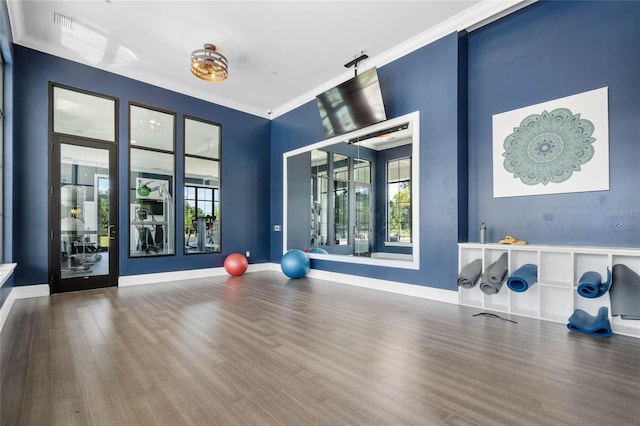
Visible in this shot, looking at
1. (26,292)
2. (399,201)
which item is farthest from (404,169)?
(26,292)

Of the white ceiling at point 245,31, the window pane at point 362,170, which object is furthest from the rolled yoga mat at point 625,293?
the window pane at point 362,170

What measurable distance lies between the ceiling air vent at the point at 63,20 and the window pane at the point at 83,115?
1.27 m

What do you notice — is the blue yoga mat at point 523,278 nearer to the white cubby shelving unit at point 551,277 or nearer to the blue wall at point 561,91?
the white cubby shelving unit at point 551,277

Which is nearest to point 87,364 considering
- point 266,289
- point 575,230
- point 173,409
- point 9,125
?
point 173,409

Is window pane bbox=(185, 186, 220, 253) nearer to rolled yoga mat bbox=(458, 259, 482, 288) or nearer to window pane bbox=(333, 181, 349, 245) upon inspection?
window pane bbox=(333, 181, 349, 245)

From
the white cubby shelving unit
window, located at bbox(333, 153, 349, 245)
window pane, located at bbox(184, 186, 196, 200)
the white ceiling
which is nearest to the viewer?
the white cubby shelving unit

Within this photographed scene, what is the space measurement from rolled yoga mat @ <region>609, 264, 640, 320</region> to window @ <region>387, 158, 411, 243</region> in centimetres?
273

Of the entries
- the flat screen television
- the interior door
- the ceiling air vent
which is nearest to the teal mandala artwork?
the flat screen television

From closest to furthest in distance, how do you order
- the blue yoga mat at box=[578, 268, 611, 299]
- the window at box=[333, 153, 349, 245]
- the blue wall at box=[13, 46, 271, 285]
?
the blue yoga mat at box=[578, 268, 611, 299] < the blue wall at box=[13, 46, 271, 285] < the window at box=[333, 153, 349, 245]

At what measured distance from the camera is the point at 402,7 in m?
4.39

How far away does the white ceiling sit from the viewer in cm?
435

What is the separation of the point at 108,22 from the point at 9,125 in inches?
90.8

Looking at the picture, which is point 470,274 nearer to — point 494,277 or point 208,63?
A: point 494,277

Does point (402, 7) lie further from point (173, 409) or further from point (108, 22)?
point (173, 409)
